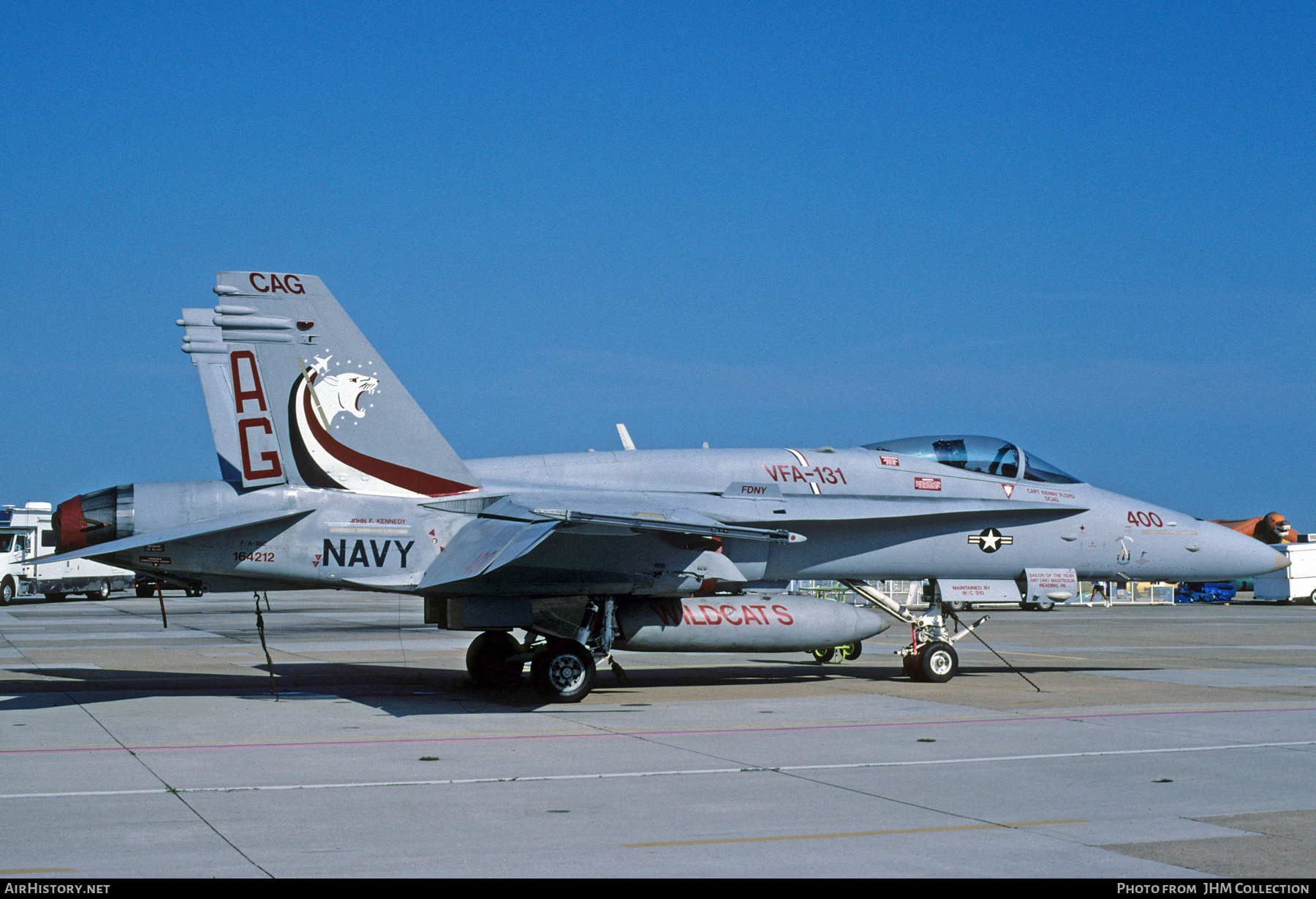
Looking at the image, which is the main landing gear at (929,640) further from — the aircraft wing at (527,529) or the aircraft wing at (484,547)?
the aircraft wing at (484,547)

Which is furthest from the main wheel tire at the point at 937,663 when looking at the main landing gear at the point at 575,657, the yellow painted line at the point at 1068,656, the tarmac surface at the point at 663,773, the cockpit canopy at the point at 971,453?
the yellow painted line at the point at 1068,656

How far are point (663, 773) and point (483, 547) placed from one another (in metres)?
4.30

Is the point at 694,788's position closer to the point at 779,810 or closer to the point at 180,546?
the point at 779,810

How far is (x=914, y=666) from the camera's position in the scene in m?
16.6

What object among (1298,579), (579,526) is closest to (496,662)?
(579,526)

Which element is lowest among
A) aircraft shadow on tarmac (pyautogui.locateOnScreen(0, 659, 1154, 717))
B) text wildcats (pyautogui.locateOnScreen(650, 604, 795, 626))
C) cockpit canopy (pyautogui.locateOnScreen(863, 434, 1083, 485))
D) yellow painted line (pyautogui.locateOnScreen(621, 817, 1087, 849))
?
aircraft shadow on tarmac (pyautogui.locateOnScreen(0, 659, 1154, 717))

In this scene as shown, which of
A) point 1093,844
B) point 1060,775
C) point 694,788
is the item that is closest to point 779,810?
point 694,788

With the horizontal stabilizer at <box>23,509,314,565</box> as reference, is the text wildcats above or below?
below

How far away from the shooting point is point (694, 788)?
866 cm

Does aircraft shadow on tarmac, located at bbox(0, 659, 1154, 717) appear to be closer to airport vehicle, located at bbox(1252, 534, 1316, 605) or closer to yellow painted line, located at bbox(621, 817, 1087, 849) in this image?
yellow painted line, located at bbox(621, 817, 1087, 849)

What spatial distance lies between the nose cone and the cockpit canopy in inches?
95.0

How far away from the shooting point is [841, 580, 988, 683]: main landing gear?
650 inches

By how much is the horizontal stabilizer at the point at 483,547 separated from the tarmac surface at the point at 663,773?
1.54 meters

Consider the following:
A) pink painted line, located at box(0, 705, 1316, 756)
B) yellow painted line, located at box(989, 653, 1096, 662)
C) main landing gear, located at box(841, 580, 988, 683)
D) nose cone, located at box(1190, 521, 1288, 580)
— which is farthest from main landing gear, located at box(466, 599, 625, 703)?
yellow painted line, located at box(989, 653, 1096, 662)
